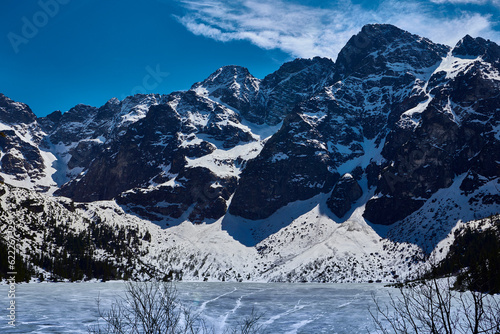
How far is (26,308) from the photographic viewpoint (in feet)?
170

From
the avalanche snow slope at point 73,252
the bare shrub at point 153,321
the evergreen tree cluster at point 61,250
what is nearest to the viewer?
the bare shrub at point 153,321

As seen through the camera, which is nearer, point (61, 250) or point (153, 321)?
point (153, 321)

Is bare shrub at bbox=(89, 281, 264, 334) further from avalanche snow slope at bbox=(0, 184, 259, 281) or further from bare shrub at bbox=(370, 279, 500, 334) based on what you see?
avalanche snow slope at bbox=(0, 184, 259, 281)

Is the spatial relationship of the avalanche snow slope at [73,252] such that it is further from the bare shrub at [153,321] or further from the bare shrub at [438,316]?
the bare shrub at [438,316]

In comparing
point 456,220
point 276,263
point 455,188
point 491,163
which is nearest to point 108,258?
point 276,263

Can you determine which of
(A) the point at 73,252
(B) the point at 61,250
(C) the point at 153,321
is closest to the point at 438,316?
(C) the point at 153,321

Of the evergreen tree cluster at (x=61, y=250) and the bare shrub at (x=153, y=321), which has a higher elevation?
the evergreen tree cluster at (x=61, y=250)

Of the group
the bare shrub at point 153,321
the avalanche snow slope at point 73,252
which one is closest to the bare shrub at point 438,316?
the bare shrub at point 153,321

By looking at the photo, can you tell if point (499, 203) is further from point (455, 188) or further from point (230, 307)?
point (230, 307)

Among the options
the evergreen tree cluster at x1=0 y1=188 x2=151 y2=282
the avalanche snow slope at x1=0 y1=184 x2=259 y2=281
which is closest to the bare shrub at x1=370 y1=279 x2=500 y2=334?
the evergreen tree cluster at x1=0 y1=188 x2=151 y2=282

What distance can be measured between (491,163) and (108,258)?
189m

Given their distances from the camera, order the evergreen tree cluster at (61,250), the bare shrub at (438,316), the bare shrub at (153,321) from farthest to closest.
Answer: the evergreen tree cluster at (61,250) → the bare shrub at (153,321) → the bare shrub at (438,316)

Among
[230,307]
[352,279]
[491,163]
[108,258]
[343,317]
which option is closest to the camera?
[343,317]

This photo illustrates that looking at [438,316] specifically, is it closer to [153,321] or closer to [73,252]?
[153,321]
